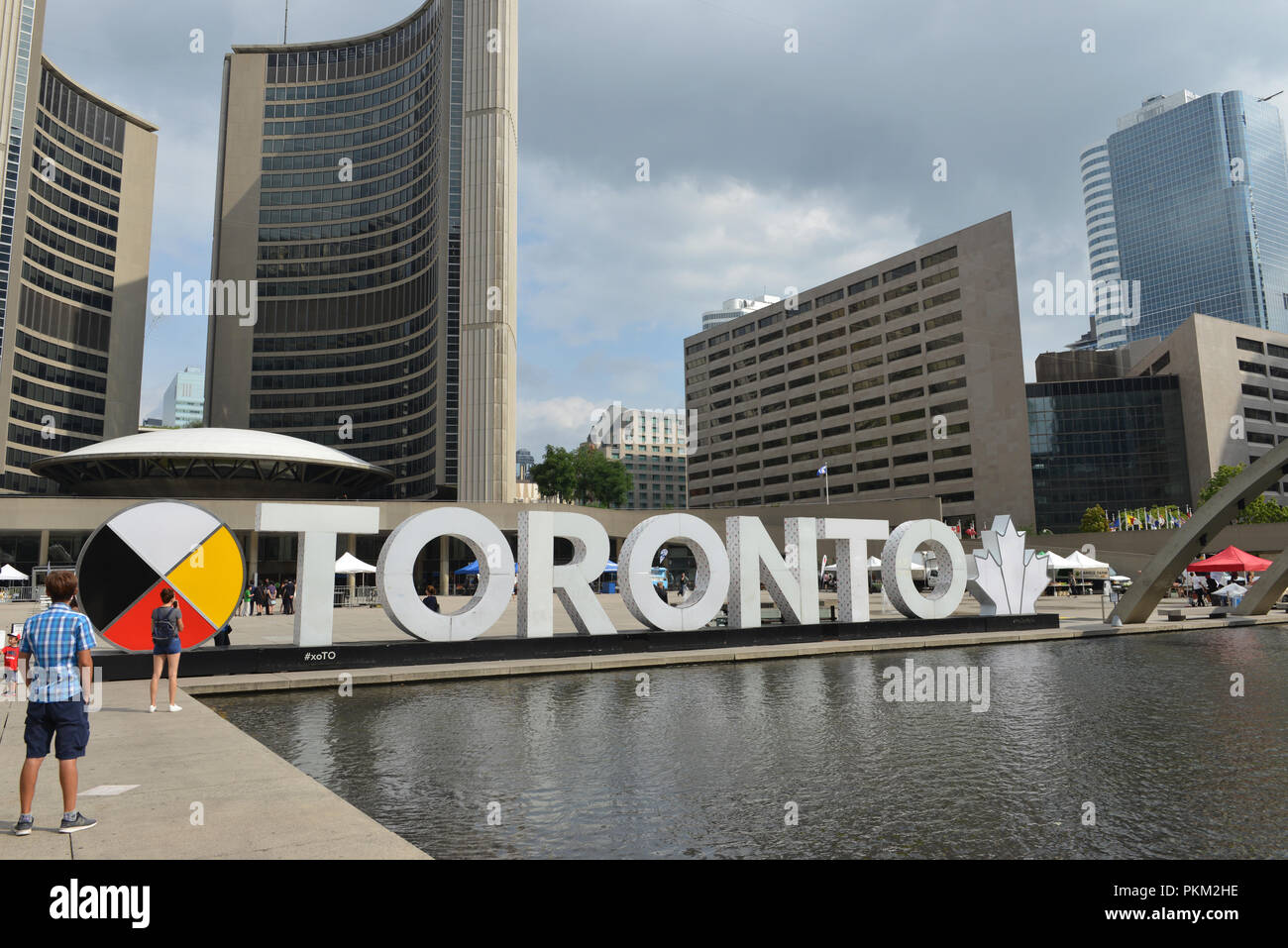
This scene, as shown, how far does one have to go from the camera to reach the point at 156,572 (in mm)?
16891

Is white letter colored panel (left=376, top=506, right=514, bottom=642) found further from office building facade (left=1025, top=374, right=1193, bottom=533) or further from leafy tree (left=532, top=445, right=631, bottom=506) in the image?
office building facade (left=1025, top=374, right=1193, bottom=533)

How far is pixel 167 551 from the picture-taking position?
55.8ft

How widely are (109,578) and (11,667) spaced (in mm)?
2330

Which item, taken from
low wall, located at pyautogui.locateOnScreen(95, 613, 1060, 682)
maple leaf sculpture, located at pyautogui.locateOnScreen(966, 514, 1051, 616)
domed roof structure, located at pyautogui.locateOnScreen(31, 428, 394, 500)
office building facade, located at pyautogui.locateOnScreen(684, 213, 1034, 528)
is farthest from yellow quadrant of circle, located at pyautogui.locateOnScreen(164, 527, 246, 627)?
office building facade, located at pyautogui.locateOnScreen(684, 213, 1034, 528)

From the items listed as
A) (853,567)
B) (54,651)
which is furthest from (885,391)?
(54,651)

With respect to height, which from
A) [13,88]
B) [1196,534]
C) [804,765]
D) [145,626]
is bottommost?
[804,765]

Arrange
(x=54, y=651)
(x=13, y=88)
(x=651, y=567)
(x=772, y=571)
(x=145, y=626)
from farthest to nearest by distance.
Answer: (x=13, y=88) < (x=772, y=571) < (x=651, y=567) < (x=145, y=626) < (x=54, y=651)

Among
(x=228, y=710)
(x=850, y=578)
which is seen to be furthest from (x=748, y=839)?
(x=850, y=578)

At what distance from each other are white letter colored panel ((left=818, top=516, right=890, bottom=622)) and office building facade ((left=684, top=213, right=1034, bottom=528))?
79.9m

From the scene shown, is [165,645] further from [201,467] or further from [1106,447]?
[1106,447]

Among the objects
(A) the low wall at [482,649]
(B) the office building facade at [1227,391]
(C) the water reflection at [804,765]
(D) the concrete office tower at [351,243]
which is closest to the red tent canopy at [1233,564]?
(A) the low wall at [482,649]

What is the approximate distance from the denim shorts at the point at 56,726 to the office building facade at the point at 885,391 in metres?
102

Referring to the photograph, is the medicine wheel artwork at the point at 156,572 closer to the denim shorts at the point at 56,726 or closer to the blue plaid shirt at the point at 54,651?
the blue plaid shirt at the point at 54,651

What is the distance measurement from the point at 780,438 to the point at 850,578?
357 feet
